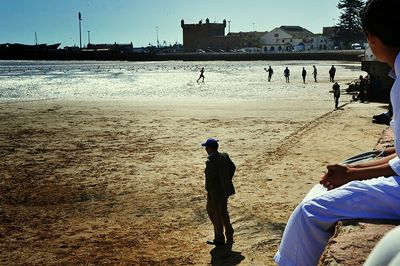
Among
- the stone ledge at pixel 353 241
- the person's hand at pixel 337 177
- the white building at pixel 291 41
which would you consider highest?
the white building at pixel 291 41

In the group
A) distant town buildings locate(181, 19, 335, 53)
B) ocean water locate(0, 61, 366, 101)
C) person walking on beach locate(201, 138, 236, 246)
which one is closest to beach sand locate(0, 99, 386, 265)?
person walking on beach locate(201, 138, 236, 246)

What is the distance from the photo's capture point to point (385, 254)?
0.89 meters

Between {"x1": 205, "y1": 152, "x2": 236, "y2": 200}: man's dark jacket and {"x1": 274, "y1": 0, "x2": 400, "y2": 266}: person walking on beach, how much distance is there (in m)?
4.32

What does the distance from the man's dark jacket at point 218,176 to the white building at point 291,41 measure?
128422 millimetres

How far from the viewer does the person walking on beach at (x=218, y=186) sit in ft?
21.0

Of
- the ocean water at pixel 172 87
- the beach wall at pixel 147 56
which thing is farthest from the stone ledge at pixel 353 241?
the beach wall at pixel 147 56

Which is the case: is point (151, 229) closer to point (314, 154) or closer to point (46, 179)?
point (46, 179)

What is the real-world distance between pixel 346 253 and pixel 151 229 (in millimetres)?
5923

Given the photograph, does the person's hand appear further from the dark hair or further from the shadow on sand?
the shadow on sand

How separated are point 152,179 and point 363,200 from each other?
29.1 ft

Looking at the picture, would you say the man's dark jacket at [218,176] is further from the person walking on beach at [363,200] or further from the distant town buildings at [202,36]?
the distant town buildings at [202,36]

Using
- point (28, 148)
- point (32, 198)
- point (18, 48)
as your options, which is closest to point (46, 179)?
point (32, 198)

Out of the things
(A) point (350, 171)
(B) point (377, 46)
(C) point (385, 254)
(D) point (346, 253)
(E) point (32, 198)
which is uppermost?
(B) point (377, 46)

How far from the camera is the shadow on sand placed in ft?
20.1
